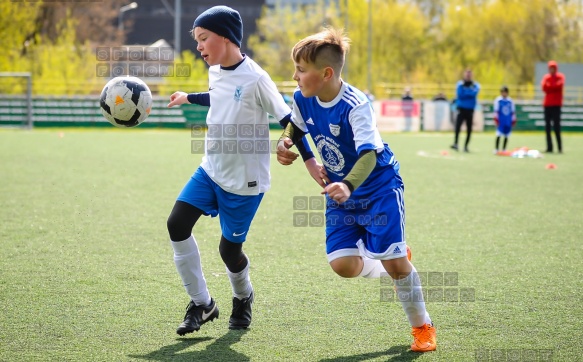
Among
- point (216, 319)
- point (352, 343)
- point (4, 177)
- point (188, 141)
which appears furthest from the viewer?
point (188, 141)

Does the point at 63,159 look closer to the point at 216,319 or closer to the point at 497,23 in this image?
the point at 216,319

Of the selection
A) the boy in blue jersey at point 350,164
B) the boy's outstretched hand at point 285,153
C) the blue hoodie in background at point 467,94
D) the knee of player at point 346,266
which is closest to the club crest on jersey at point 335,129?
the boy in blue jersey at point 350,164

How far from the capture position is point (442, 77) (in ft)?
155

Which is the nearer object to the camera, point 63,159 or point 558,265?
point 558,265

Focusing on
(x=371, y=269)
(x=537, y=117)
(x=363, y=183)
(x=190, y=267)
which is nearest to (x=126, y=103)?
(x=190, y=267)

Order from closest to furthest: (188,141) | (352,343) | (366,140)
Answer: (366,140)
(352,343)
(188,141)

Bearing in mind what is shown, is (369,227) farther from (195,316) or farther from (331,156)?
(195,316)

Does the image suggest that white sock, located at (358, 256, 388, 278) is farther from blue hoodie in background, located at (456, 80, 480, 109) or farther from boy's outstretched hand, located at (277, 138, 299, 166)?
blue hoodie in background, located at (456, 80, 480, 109)

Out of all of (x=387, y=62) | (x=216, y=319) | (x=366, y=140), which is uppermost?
(x=387, y=62)

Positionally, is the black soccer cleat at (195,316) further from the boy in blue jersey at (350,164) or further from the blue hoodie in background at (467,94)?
the blue hoodie in background at (467,94)

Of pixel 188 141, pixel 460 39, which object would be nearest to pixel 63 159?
pixel 188 141

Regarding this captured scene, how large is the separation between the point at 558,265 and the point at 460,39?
144 ft

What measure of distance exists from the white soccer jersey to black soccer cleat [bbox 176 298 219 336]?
715mm

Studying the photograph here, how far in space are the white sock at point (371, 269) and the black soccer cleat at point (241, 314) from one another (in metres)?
0.75
